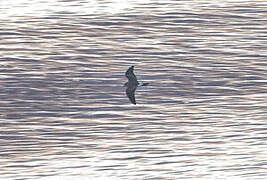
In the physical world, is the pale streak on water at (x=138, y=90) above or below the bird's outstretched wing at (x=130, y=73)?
below

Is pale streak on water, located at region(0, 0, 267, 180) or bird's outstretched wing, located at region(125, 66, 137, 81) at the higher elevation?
bird's outstretched wing, located at region(125, 66, 137, 81)

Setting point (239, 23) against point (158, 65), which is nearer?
point (158, 65)

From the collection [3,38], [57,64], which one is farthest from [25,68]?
[3,38]

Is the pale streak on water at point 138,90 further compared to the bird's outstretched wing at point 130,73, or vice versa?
the pale streak on water at point 138,90

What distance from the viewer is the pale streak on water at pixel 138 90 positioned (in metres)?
33.2

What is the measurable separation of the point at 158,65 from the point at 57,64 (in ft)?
15.5

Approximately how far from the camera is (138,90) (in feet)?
142

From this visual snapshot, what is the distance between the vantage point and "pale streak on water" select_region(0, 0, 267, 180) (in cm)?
3316

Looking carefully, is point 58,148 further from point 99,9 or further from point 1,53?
point 99,9

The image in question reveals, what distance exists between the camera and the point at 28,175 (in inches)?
1232

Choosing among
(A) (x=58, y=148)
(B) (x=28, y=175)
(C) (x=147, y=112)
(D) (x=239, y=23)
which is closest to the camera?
(B) (x=28, y=175)

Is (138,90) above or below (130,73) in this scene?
below

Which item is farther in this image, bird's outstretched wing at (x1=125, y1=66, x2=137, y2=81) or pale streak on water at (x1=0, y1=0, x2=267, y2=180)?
pale streak on water at (x1=0, y1=0, x2=267, y2=180)

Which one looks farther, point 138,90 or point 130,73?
point 138,90
